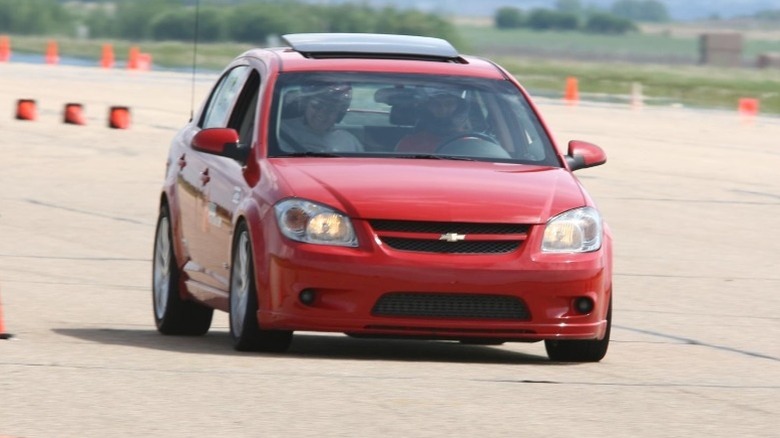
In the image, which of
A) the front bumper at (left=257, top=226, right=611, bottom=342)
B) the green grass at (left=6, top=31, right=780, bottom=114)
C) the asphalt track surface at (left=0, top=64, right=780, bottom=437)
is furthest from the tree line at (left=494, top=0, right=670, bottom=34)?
the front bumper at (left=257, top=226, right=611, bottom=342)

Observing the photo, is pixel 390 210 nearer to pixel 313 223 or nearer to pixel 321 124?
pixel 313 223

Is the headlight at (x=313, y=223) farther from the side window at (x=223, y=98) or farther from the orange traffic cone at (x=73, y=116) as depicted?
the orange traffic cone at (x=73, y=116)

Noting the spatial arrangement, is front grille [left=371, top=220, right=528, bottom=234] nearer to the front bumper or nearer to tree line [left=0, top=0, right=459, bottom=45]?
the front bumper

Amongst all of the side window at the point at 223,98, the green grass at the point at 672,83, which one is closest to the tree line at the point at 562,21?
the green grass at the point at 672,83

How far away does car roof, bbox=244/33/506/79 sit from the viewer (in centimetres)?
1107

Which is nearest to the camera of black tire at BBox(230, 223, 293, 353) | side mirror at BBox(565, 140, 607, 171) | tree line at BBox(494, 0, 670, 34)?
black tire at BBox(230, 223, 293, 353)

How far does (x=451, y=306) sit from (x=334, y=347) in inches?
52.3

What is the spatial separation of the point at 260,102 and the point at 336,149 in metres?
0.54

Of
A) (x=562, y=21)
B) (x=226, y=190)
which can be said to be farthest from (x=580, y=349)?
(x=562, y=21)

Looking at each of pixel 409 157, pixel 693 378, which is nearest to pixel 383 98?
pixel 409 157

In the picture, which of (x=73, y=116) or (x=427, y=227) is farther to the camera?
(x=73, y=116)

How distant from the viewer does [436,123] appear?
10844 millimetres

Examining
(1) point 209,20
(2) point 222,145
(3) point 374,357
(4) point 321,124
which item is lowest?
(1) point 209,20

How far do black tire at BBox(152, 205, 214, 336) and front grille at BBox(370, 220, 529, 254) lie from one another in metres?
2.26
